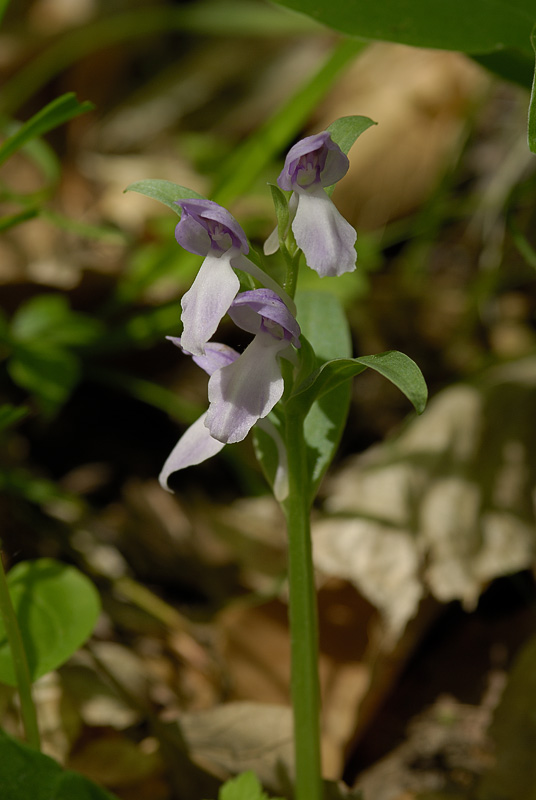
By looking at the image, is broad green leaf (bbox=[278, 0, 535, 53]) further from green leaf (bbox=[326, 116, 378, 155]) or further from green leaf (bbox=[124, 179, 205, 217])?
green leaf (bbox=[124, 179, 205, 217])

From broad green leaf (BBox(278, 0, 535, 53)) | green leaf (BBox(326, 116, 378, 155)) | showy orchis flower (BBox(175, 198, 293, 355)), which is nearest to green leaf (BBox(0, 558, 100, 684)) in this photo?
showy orchis flower (BBox(175, 198, 293, 355))

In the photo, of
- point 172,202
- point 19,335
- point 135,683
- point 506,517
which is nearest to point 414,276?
point 506,517

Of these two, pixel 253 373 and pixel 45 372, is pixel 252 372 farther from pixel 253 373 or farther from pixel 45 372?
pixel 45 372

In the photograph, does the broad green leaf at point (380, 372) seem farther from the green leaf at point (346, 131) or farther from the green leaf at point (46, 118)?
the green leaf at point (46, 118)

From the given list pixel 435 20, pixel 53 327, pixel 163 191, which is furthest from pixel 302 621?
pixel 53 327

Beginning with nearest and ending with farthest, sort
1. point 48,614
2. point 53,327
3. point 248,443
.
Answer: point 48,614, point 53,327, point 248,443
